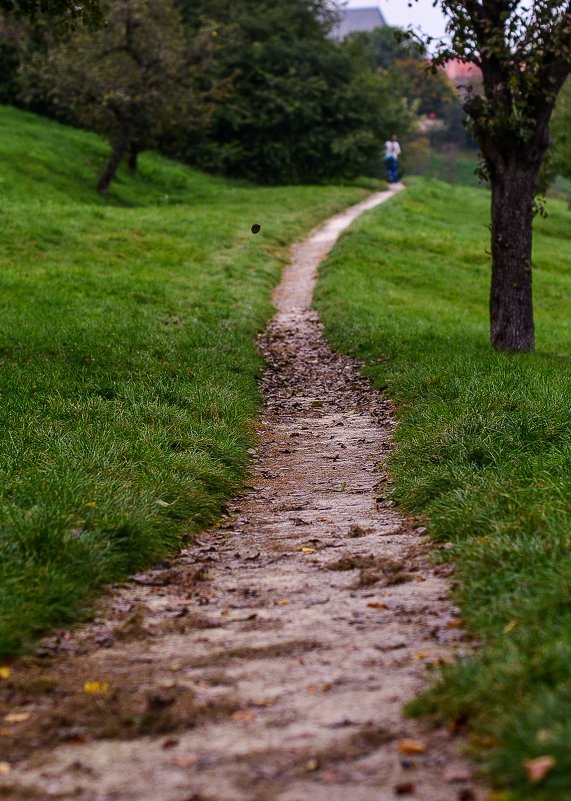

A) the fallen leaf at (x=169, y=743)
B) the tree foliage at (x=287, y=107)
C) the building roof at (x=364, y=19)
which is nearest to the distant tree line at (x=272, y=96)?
the tree foliage at (x=287, y=107)

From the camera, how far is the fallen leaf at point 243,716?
313cm

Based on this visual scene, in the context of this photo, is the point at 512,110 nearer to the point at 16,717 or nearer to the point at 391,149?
the point at 16,717

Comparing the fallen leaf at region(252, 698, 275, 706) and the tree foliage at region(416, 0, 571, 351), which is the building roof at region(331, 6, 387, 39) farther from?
the fallen leaf at region(252, 698, 275, 706)

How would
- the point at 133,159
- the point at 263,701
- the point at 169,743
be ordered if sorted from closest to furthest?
the point at 169,743 → the point at 263,701 → the point at 133,159

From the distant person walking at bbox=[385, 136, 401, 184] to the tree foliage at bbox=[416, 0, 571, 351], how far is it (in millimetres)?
30717

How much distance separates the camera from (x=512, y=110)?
1041 centimetres

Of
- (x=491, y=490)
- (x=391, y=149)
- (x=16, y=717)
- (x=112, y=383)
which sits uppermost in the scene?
(x=391, y=149)

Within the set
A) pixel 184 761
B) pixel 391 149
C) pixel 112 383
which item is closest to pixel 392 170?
pixel 391 149

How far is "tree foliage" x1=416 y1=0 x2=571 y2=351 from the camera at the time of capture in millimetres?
10305

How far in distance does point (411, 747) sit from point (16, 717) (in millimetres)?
1649

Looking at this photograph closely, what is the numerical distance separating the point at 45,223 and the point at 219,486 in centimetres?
1366

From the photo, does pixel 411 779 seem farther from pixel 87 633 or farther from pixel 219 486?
pixel 219 486

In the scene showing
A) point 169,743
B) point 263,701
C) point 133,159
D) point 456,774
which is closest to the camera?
point 456,774

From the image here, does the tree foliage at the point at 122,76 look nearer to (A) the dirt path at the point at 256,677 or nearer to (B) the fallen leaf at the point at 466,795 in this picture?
(A) the dirt path at the point at 256,677
